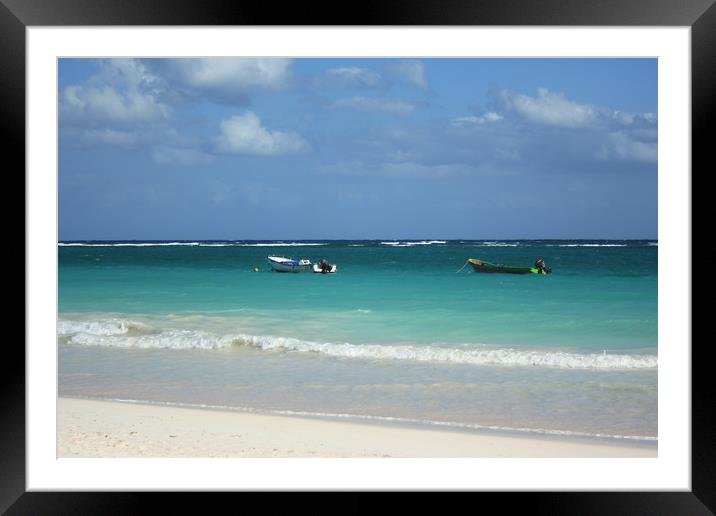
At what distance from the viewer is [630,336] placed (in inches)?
289

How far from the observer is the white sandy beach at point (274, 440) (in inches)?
112

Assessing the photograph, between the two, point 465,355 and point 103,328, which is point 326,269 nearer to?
point 103,328

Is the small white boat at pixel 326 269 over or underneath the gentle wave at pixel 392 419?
over

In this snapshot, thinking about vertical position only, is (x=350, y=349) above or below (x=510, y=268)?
below

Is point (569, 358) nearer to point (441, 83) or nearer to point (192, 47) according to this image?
point (192, 47)

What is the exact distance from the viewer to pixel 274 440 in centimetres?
303

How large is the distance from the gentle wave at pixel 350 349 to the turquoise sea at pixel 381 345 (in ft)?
0.07

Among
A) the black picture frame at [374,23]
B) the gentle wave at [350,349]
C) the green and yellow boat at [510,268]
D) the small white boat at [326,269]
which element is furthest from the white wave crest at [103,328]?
the green and yellow boat at [510,268]

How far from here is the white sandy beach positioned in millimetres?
2850

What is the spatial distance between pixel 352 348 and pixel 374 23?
4341 mm

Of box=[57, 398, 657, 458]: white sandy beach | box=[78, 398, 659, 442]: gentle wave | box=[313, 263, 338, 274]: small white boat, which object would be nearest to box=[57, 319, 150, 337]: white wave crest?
box=[78, 398, 659, 442]: gentle wave

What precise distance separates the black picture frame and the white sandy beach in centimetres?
96

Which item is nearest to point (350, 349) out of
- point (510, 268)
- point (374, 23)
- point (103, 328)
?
point (103, 328)

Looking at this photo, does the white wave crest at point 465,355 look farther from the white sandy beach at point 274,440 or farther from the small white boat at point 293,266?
the small white boat at point 293,266
